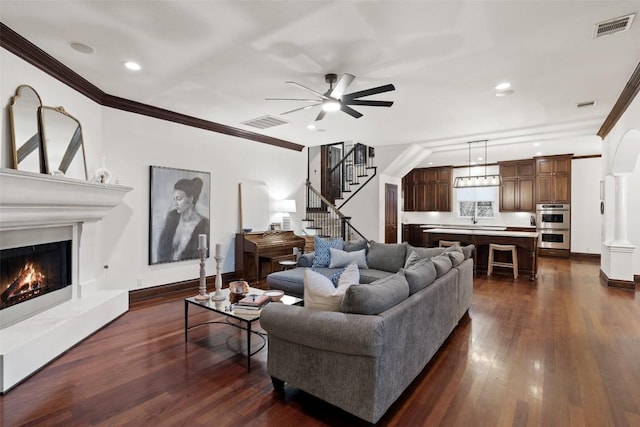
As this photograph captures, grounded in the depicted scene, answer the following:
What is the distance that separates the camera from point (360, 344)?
187cm

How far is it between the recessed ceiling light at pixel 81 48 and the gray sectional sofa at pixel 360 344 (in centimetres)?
298

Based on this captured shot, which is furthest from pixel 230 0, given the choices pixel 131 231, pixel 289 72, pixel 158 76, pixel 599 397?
pixel 599 397

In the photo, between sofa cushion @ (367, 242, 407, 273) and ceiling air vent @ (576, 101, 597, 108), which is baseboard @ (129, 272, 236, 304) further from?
ceiling air vent @ (576, 101, 597, 108)

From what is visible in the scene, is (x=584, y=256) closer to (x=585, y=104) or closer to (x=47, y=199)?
(x=585, y=104)

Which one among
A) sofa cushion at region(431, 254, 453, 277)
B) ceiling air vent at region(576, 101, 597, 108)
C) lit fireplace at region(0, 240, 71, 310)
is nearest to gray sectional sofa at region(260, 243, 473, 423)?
sofa cushion at region(431, 254, 453, 277)

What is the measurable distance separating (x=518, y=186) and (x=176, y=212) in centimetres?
895

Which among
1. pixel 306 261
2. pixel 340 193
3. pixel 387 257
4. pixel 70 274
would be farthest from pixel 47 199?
pixel 340 193

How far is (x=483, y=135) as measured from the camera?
639 centimetres

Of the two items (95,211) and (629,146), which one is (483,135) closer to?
(629,146)

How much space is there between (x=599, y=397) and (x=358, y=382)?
6.04ft

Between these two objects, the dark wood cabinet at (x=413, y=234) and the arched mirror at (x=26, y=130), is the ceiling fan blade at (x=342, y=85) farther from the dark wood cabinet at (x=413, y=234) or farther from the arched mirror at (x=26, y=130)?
the dark wood cabinet at (x=413, y=234)

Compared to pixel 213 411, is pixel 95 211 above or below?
above

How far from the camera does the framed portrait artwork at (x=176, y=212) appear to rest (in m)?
4.82

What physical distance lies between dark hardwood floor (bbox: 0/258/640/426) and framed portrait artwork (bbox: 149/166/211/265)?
125 centimetres
